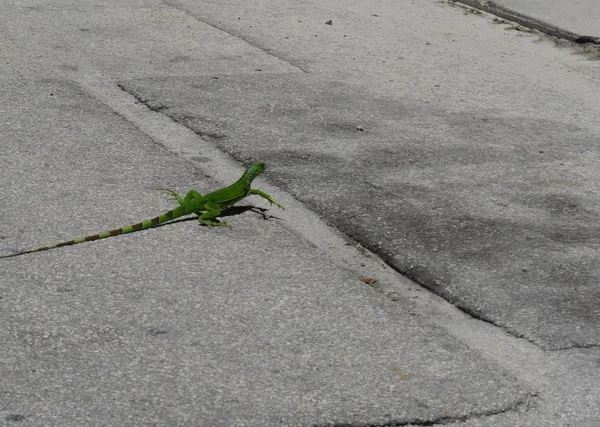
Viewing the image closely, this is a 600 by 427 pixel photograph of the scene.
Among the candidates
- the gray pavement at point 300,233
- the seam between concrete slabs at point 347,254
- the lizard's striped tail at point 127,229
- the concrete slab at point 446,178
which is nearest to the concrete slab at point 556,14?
the gray pavement at point 300,233

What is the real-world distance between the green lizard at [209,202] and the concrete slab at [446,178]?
33 centimetres

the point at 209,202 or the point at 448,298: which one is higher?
the point at 448,298

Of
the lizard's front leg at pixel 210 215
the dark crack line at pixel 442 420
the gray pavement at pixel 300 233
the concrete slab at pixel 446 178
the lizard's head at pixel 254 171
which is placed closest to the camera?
the dark crack line at pixel 442 420

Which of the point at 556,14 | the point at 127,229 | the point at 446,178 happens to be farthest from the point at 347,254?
the point at 556,14

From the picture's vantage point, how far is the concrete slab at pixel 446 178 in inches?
190

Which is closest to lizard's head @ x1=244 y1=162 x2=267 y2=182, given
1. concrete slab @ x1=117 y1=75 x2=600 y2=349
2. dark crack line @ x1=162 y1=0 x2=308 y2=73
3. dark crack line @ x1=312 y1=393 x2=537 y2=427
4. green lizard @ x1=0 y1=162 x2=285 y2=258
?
green lizard @ x1=0 y1=162 x2=285 y2=258

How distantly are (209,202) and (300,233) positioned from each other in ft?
1.49

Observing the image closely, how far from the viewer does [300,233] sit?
17.6ft

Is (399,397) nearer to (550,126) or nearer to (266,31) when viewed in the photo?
(550,126)

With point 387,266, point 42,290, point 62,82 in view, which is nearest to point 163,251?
point 42,290

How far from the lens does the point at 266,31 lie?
9.19 metres

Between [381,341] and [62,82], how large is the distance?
3899 mm

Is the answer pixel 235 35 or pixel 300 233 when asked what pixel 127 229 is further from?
pixel 235 35

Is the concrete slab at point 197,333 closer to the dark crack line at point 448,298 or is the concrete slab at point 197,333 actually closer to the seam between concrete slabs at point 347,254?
the seam between concrete slabs at point 347,254
